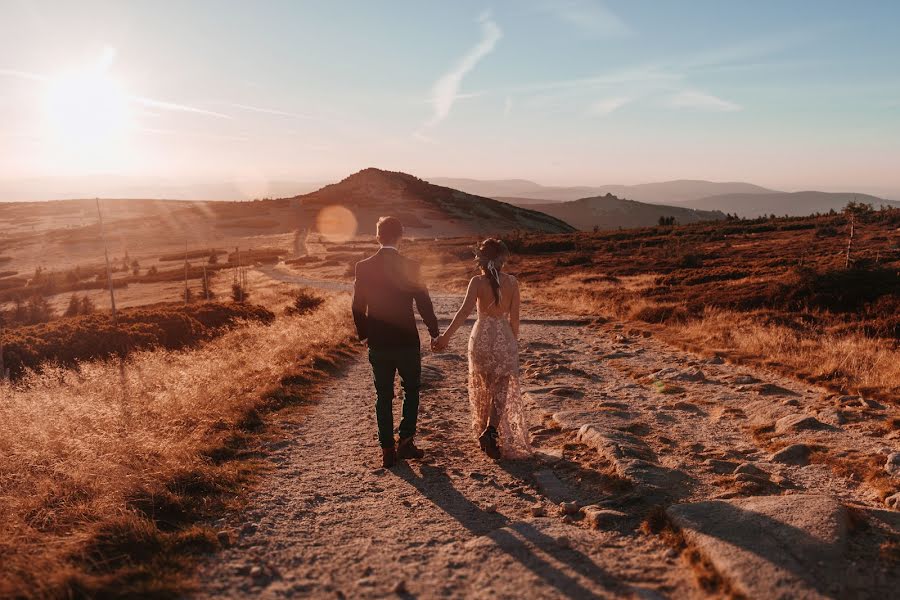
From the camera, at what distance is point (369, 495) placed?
529 cm

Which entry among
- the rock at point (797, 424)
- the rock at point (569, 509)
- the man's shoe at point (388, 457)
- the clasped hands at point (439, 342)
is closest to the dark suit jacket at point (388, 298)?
the clasped hands at point (439, 342)

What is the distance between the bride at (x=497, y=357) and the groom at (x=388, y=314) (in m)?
0.42

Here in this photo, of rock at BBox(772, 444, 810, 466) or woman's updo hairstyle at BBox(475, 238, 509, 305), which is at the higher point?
woman's updo hairstyle at BBox(475, 238, 509, 305)

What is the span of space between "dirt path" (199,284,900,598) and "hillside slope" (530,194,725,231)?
139m

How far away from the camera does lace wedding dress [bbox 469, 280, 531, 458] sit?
6129 mm

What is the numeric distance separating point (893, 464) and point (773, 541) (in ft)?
9.16

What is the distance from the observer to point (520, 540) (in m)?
4.20

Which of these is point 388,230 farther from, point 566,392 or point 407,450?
point 566,392

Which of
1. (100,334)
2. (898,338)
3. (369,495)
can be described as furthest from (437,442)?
(100,334)

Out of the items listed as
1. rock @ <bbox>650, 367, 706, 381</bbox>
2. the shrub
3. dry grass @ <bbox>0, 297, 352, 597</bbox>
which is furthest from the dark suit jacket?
the shrub

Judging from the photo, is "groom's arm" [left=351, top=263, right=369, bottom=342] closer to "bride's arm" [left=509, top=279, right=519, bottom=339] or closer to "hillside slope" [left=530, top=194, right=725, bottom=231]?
"bride's arm" [left=509, top=279, right=519, bottom=339]

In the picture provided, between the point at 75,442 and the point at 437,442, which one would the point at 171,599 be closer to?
the point at 75,442

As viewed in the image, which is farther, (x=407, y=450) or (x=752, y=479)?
(x=407, y=450)

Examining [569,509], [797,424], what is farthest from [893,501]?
[569,509]
